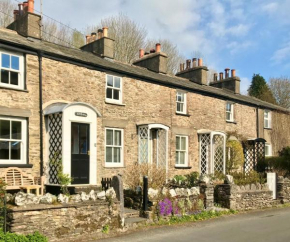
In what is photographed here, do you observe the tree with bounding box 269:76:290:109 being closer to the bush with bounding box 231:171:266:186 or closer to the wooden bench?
the bush with bounding box 231:171:266:186

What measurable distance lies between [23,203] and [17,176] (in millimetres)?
4078

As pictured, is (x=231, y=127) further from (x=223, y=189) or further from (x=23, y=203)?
(x=23, y=203)

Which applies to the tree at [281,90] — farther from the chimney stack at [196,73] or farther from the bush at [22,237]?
the bush at [22,237]

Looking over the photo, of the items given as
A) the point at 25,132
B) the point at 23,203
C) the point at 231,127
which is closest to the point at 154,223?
the point at 23,203

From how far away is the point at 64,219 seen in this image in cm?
784

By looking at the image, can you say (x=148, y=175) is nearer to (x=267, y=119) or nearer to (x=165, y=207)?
(x=165, y=207)

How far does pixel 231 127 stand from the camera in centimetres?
2112

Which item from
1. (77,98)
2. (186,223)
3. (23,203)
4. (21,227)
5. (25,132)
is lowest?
(186,223)

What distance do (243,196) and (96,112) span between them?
254 inches

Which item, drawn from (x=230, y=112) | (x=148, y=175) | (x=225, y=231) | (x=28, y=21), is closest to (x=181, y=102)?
(x=230, y=112)

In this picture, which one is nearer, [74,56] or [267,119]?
[74,56]

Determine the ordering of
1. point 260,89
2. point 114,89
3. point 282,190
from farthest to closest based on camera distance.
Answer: point 260,89, point 114,89, point 282,190

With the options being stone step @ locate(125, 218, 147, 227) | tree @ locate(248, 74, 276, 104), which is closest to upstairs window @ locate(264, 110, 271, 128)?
tree @ locate(248, 74, 276, 104)

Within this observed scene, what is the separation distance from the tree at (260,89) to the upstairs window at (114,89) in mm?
27969
